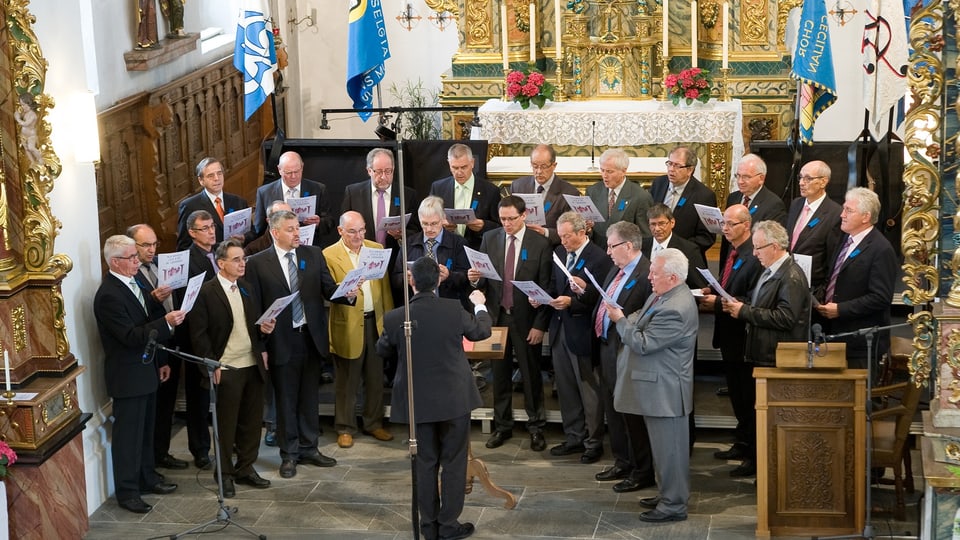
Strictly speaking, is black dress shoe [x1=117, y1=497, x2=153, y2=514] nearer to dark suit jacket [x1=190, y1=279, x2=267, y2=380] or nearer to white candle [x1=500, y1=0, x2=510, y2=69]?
dark suit jacket [x1=190, y1=279, x2=267, y2=380]

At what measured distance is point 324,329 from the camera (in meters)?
9.27

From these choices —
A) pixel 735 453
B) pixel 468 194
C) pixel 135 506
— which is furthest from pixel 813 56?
pixel 135 506

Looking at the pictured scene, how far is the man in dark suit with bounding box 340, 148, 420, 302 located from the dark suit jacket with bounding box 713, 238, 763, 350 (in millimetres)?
2363

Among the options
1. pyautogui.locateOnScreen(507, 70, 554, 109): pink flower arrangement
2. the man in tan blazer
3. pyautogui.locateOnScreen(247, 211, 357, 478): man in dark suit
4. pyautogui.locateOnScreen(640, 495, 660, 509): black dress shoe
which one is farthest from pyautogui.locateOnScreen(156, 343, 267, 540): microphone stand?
pyautogui.locateOnScreen(507, 70, 554, 109): pink flower arrangement

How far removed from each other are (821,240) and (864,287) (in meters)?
0.60

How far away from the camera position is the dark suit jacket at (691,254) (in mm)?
9195

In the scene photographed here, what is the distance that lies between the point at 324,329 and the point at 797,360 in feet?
10.2

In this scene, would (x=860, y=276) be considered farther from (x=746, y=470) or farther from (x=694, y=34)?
(x=694, y=34)

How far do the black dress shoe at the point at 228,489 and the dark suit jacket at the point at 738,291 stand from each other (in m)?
3.23

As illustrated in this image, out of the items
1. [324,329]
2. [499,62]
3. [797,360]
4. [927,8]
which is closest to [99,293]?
[324,329]

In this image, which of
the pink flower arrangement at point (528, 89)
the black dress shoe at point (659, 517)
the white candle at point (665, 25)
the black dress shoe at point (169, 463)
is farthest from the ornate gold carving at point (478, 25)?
the black dress shoe at point (659, 517)

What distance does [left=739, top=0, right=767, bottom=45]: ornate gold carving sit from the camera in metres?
14.3

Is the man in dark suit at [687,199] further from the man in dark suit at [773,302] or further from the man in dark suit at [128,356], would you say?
the man in dark suit at [128,356]

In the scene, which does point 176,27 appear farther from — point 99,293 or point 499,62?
point 99,293
